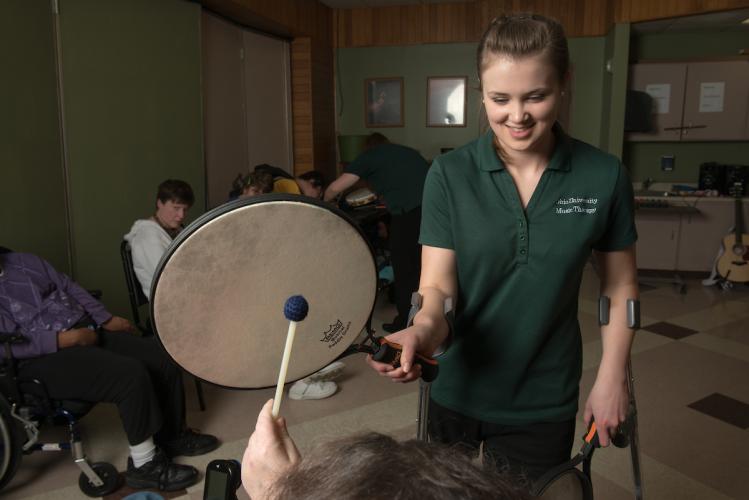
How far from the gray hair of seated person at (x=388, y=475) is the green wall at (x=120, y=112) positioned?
3.20m

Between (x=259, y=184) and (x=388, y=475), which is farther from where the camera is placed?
(x=259, y=184)

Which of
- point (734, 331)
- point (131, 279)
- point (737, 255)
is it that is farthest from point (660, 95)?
point (131, 279)

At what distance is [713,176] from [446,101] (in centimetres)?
263

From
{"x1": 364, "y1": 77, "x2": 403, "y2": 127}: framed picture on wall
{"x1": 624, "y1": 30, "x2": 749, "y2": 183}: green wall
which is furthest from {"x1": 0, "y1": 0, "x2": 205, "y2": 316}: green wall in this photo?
{"x1": 624, "y1": 30, "x2": 749, "y2": 183}: green wall

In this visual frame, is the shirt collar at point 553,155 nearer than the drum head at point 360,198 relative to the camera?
Yes

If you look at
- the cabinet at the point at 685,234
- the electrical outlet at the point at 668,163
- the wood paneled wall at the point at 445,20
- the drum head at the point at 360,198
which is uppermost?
the wood paneled wall at the point at 445,20

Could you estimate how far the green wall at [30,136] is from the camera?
2.72 m

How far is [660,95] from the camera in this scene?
18.1ft

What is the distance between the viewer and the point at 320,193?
14.4 feet

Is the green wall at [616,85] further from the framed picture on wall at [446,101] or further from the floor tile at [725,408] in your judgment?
the floor tile at [725,408]

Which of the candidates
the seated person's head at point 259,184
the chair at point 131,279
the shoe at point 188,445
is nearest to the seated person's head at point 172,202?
the chair at point 131,279

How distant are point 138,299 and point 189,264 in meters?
2.33

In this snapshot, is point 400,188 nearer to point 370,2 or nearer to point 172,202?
point 172,202

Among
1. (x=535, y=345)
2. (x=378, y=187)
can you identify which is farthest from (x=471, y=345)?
(x=378, y=187)
